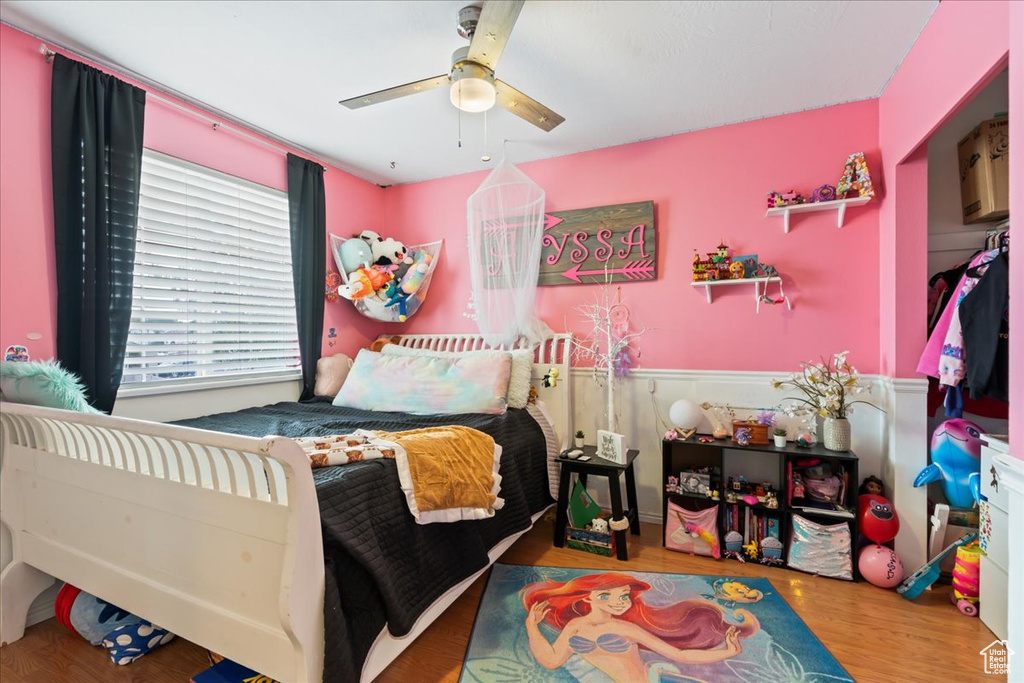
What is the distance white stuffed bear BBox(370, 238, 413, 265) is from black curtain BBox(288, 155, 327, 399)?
1.24ft

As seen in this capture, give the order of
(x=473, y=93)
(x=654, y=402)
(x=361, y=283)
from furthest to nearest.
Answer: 1. (x=361, y=283)
2. (x=654, y=402)
3. (x=473, y=93)

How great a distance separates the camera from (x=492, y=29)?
1626mm

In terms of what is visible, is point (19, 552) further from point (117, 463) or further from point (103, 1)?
point (103, 1)

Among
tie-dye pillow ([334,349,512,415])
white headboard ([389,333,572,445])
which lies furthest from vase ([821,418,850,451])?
tie-dye pillow ([334,349,512,415])

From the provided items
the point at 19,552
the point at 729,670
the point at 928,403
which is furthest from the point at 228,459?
the point at 928,403

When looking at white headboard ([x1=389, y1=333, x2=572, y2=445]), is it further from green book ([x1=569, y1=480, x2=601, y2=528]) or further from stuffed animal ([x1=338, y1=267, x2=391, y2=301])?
stuffed animal ([x1=338, y1=267, x2=391, y2=301])

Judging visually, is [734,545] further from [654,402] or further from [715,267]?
[715,267]

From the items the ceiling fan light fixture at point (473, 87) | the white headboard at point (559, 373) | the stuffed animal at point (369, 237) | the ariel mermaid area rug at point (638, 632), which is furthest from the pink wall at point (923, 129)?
the stuffed animal at point (369, 237)

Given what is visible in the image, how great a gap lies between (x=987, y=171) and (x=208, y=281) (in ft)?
13.5

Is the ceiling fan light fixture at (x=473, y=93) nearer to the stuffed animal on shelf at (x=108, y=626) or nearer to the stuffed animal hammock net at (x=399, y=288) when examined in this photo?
the stuffed animal hammock net at (x=399, y=288)

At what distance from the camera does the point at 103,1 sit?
1751 millimetres

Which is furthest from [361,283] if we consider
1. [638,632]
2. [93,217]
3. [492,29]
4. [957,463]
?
[957,463]

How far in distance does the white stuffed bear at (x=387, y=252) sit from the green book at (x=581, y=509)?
2.16 meters

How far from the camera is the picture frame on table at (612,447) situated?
248 cm
